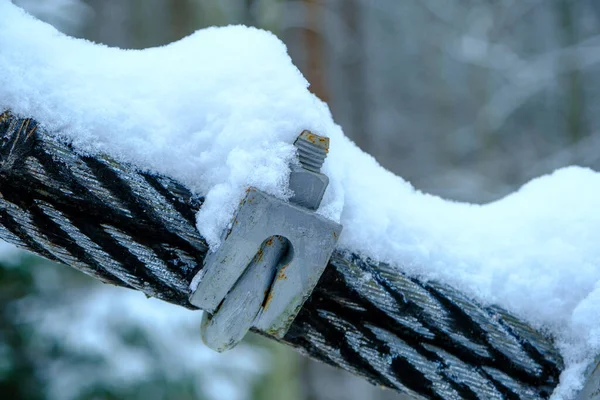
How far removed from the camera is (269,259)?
0.38m

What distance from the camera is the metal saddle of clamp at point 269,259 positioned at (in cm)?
36

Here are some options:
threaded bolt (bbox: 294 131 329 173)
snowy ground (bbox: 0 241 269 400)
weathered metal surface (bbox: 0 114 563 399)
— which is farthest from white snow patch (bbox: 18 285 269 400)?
threaded bolt (bbox: 294 131 329 173)

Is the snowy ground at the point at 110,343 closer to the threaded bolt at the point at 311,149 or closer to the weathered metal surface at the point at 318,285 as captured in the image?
the weathered metal surface at the point at 318,285

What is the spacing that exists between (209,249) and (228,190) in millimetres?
45

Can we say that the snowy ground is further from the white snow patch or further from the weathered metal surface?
the weathered metal surface

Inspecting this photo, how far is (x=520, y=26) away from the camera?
493 cm

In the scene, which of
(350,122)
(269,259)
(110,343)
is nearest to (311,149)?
(269,259)

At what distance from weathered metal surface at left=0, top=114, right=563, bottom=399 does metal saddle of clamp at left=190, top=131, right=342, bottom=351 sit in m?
0.04

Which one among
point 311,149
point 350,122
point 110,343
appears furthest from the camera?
point 350,122

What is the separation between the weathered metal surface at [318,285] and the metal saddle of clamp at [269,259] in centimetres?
4

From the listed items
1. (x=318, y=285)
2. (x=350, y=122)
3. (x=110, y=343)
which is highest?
(x=350, y=122)

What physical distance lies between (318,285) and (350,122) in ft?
9.07

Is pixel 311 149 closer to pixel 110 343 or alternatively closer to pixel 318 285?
pixel 318 285

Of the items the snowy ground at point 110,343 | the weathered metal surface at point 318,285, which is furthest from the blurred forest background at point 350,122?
the weathered metal surface at point 318,285
